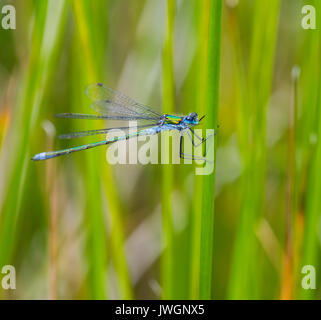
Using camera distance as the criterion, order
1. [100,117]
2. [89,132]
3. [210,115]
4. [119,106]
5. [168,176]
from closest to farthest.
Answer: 1. [210,115]
2. [168,176]
3. [89,132]
4. [100,117]
5. [119,106]

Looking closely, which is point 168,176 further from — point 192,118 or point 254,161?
point 192,118

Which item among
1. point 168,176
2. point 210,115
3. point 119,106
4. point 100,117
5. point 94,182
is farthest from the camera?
point 119,106

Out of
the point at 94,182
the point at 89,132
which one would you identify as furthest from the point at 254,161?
the point at 89,132

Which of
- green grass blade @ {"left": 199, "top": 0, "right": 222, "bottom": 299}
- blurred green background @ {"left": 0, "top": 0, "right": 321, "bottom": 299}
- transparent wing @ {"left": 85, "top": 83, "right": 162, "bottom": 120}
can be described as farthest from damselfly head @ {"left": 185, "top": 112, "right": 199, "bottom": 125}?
green grass blade @ {"left": 199, "top": 0, "right": 222, "bottom": 299}

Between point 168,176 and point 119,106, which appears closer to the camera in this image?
point 168,176

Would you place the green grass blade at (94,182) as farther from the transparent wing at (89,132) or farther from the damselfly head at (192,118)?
the damselfly head at (192,118)
